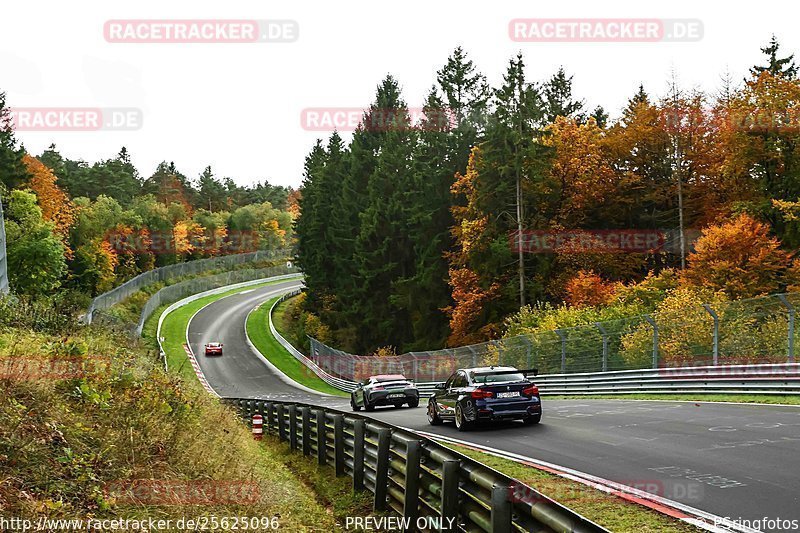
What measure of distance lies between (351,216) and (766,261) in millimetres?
45241

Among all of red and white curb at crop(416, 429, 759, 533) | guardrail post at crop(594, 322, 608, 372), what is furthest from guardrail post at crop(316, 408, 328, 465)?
guardrail post at crop(594, 322, 608, 372)

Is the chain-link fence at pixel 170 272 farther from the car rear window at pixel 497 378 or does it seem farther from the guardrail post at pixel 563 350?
the car rear window at pixel 497 378

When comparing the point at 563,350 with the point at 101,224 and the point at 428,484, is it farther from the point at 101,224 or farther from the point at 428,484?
the point at 101,224

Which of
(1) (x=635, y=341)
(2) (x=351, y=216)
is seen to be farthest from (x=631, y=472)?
(2) (x=351, y=216)

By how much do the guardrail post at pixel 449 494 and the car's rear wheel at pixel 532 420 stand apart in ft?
34.8

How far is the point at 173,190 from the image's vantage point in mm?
154625

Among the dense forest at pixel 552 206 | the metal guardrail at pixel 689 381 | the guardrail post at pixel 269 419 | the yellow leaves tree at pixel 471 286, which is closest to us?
the metal guardrail at pixel 689 381

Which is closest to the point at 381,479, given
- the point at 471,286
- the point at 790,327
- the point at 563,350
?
the point at 790,327

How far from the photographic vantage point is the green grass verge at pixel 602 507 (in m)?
8.25

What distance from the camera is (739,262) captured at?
3872 centimetres

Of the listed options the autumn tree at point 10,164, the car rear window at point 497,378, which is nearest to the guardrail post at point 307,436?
the car rear window at point 497,378

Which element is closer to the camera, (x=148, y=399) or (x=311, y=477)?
(x=148, y=399)

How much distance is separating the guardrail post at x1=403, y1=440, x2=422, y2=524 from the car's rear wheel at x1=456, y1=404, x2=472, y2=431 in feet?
30.2

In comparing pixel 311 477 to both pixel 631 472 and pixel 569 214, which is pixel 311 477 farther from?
pixel 569 214
